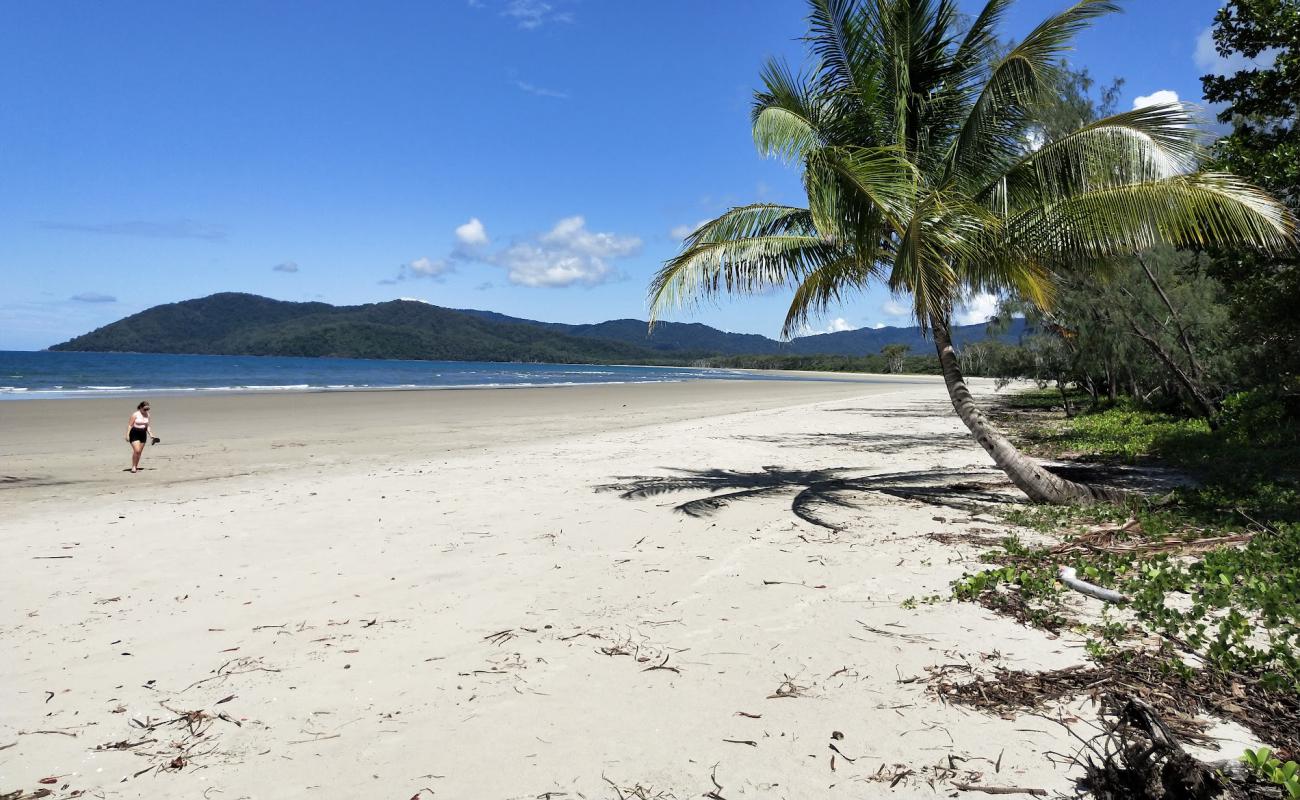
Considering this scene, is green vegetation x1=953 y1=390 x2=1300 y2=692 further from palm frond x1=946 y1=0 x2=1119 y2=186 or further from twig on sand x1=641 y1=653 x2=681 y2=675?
palm frond x1=946 y1=0 x2=1119 y2=186

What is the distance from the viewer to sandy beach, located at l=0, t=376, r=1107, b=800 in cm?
288

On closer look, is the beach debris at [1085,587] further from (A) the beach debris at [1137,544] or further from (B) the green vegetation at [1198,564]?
(A) the beach debris at [1137,544]

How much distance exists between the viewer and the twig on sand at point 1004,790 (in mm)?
2615

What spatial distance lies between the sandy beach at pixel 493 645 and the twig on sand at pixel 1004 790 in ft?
0.16

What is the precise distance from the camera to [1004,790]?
8.61ft

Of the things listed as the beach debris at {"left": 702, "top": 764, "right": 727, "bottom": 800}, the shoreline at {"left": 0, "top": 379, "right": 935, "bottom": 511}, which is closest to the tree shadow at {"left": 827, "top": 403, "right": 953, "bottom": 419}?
the shoreline at {"left": 0, "top": 379, "right": 935, "bottom": 511}

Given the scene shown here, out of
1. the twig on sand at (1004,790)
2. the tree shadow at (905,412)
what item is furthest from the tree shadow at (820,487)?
the tree shadow at (905,412)

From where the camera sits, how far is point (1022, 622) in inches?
169

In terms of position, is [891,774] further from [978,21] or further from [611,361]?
[611,361]

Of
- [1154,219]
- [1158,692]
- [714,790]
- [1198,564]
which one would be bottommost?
[714,790]

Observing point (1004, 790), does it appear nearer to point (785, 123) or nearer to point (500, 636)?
point (500, 636)

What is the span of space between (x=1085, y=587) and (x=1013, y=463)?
11.6 ft

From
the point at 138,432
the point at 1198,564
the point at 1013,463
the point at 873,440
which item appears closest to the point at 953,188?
the point at 1013,463

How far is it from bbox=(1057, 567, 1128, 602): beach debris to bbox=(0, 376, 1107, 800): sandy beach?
0.74 meters
